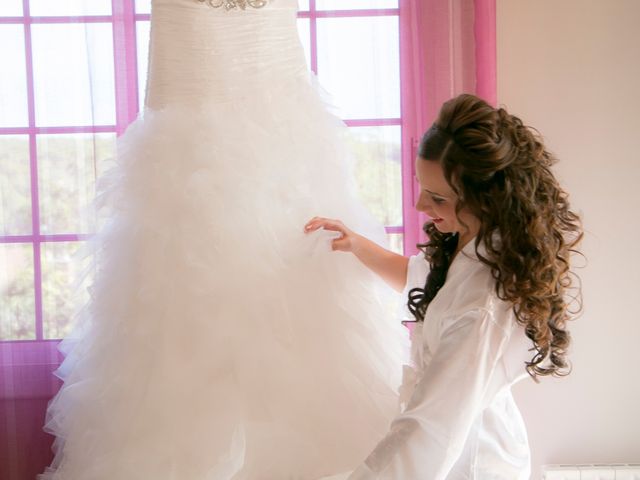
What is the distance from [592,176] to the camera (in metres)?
2.36

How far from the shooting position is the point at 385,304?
69.7 inches

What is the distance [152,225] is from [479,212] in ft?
2.38

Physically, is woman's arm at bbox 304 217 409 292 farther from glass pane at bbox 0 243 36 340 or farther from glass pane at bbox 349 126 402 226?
glass pane at bbox 0 243 36 340

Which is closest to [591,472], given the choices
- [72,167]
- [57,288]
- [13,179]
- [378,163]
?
[378,163]

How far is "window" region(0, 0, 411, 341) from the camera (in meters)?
2.20

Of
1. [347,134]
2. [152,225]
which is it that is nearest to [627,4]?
[347,134]

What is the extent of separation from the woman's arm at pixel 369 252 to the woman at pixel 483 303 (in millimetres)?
290

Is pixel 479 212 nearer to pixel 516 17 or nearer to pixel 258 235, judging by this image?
pixel 258 235

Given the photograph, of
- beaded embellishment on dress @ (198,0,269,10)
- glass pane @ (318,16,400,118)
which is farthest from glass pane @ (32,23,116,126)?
glass pane @ (318,16,400,118)

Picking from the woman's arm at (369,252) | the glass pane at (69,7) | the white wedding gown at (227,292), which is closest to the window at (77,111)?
the glass pane at (69,7)

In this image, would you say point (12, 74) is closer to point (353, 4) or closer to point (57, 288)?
point (57, 288)

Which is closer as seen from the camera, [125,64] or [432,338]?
[432,338]

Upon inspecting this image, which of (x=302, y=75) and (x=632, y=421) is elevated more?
(x=302, y=75)

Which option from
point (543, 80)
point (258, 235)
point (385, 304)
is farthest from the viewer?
point (543, 80)
